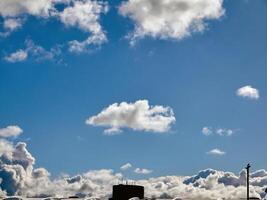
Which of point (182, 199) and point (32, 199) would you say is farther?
point (32, 199)

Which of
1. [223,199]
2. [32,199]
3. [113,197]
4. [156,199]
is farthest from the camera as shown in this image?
[113,197]

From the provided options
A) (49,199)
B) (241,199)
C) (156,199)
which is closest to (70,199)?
(49,199)

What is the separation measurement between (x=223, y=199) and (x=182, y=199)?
20.8 ft

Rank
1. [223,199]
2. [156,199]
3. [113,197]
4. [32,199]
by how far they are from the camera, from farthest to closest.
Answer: [113,197] → [32,199] → [156,199] → [223,199]

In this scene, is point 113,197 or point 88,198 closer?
point 88,198

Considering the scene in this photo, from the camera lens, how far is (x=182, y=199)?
2931 inches

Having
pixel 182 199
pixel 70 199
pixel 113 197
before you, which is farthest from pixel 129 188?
pixel 182 199

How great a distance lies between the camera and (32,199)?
85.0m

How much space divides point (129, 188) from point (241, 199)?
43252 millimetres

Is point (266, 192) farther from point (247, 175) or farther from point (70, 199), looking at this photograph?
point (70, 199)

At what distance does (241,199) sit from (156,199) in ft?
42.9

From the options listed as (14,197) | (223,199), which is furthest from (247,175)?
(14,197)

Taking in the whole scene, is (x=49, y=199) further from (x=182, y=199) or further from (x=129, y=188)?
(x=129, y=188)

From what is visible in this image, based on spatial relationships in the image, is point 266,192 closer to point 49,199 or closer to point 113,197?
point 49,199
